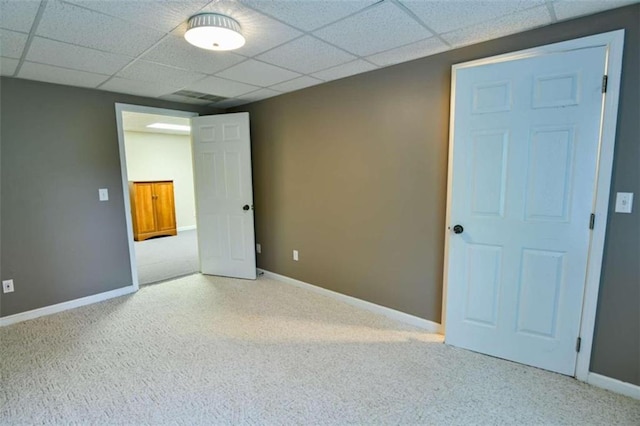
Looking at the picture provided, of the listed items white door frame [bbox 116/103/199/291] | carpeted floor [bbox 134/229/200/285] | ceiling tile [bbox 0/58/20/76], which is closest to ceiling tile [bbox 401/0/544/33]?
ceiling tile [bbox 0/58/20/76]

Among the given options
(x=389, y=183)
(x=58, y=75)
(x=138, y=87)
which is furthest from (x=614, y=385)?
(x=58, y=75)

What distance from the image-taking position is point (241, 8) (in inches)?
65.9

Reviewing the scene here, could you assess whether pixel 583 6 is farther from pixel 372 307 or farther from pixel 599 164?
pixel 372 307

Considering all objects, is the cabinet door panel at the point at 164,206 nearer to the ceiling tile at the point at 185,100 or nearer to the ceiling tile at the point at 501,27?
the ceiling tile at the point at 185,100

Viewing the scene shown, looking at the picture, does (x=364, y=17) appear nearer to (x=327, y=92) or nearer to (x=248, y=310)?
(x=327, y=92)

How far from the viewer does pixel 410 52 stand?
238 centimetres

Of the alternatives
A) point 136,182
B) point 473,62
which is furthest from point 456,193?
point 136,182

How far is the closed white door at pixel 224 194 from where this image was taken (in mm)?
3879

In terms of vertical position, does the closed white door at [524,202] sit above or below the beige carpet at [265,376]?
above

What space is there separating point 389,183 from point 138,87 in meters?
2.74

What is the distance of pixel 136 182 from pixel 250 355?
524cm

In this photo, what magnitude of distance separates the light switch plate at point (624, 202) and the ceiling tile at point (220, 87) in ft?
10.2

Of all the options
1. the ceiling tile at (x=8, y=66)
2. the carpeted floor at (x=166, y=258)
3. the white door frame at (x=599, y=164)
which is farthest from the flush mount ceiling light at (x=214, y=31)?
the carpeted floor at (x=166, y=258)

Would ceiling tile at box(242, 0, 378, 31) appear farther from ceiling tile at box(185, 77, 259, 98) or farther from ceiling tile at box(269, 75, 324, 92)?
ceiling tile at box(185, 77, 259, 98)
